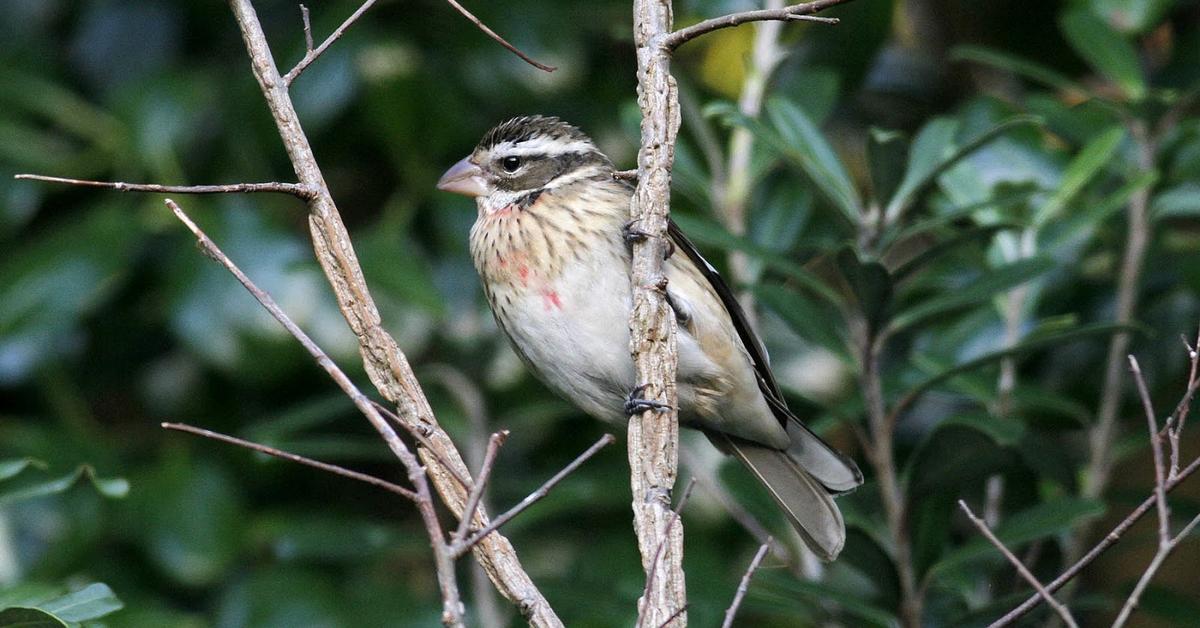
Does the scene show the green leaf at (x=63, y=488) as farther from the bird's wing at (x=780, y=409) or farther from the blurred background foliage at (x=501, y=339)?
the bird's wing at (x=780, y=409)

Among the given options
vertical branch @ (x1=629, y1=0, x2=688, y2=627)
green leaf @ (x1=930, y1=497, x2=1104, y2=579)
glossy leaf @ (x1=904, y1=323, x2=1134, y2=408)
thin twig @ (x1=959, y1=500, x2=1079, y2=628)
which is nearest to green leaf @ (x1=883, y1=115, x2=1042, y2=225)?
glossy leaf @ (x1=904, y1=323, x2=1134, y2=408)

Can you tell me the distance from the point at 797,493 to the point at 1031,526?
536mm

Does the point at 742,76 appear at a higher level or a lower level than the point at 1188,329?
higher

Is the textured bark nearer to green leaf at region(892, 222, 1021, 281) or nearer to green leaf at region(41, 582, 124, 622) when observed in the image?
green leaf at region(41, 582, 124, 622)

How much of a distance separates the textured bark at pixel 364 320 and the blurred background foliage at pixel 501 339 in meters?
0.88

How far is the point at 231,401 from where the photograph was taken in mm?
4742

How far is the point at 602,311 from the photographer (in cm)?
326

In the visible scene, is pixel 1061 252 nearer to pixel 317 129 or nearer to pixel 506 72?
pixel 506 72

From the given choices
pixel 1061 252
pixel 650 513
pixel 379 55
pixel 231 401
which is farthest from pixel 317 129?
pixel 650 513

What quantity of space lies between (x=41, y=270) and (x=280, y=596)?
126 cm

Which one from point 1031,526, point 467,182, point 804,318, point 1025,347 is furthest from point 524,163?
point 1031,526

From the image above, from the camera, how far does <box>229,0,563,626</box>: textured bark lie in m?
2.21

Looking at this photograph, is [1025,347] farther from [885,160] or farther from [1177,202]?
[1177,202]

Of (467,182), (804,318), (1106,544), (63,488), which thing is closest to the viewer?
(1106,544)
